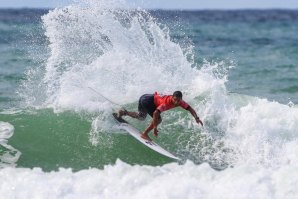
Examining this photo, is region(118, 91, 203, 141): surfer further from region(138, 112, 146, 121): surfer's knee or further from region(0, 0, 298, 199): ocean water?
region(0, 0, 298, 199): ocean water

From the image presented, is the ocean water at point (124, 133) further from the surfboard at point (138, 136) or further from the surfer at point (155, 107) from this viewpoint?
the surfer at point (155, 107)

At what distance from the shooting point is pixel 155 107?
41.0 ft

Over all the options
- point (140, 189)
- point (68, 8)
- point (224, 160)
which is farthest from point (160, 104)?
point (68, 8)

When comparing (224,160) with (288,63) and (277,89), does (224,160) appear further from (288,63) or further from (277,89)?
(288,63)

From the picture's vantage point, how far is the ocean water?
9.88 metres

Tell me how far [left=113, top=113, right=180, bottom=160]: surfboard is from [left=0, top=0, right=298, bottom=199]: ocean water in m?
0.14

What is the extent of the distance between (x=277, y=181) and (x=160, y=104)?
3192 mm

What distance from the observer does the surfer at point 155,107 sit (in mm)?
11781

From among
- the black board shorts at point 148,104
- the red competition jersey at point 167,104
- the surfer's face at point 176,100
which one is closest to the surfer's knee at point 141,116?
the black board shorts at point 148,104

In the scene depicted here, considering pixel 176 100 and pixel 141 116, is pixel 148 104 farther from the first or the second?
pixel 176 100

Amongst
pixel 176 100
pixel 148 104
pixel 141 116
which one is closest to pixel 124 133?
pixel 141 116

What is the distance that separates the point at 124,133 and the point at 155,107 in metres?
0.92

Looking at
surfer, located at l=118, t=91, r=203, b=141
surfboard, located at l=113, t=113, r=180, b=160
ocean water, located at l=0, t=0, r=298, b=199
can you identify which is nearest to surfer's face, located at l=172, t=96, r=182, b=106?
→ surfer, located at l=118, t=91, r=203, b=141

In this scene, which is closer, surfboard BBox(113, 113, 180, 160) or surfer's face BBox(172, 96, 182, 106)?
surfer's face BBox(172, 96, 182, 106)
